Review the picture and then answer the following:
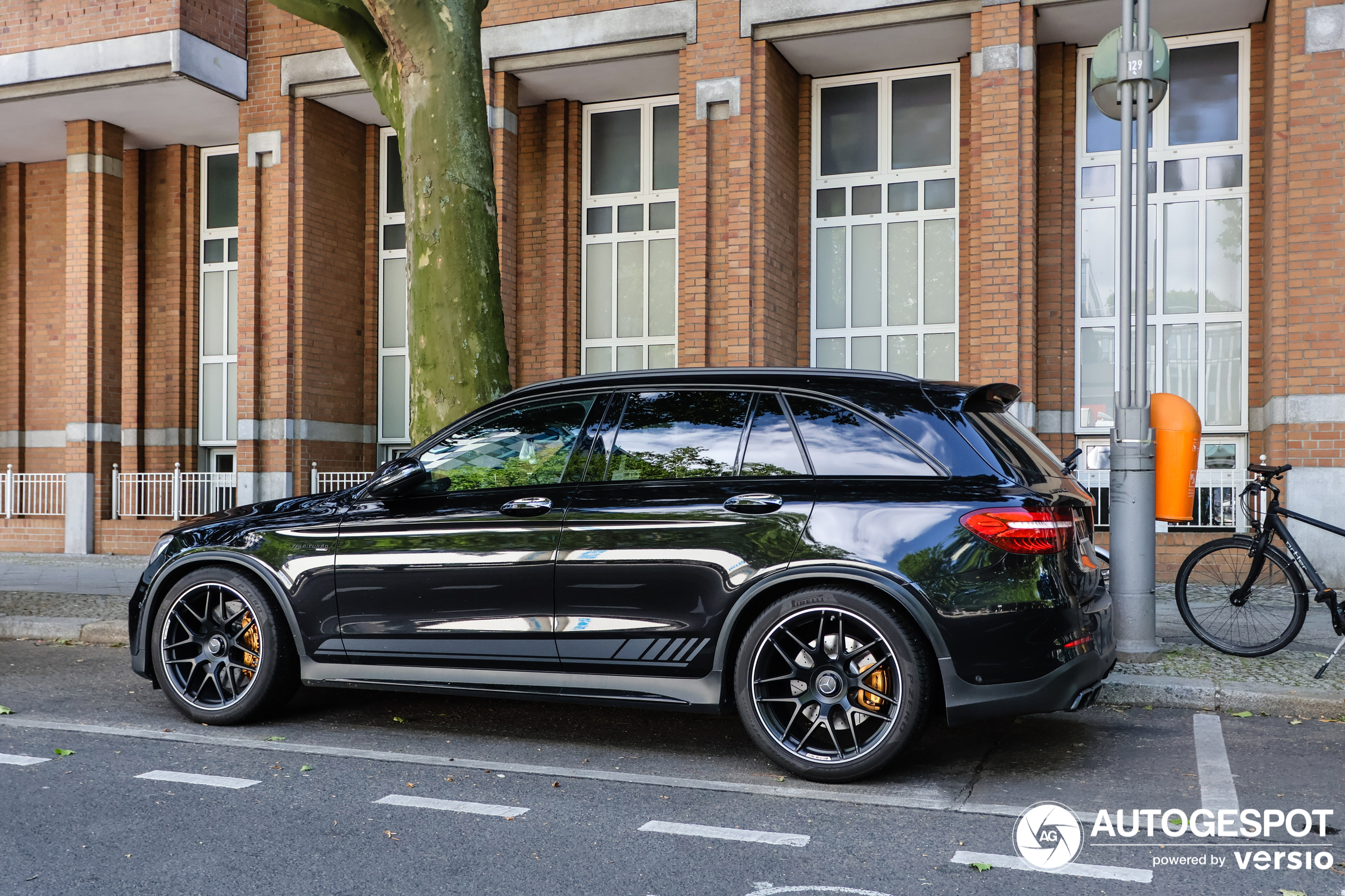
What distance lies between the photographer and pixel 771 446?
4.97m

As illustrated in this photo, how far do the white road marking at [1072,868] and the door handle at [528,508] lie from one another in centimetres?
232

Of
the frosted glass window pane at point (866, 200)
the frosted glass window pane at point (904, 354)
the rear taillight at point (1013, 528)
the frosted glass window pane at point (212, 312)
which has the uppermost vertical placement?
the frosted glass window pane at point (866, 200)

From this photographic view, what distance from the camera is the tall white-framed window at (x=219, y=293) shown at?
18516 mm

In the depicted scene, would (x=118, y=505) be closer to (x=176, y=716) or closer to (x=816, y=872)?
(x=176, y=716)

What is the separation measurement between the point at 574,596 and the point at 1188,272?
1126 cm

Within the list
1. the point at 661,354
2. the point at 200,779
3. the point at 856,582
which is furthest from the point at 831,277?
the point at 200,779

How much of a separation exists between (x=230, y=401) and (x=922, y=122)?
11.5 m

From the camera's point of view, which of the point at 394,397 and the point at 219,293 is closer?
the point at 394,397

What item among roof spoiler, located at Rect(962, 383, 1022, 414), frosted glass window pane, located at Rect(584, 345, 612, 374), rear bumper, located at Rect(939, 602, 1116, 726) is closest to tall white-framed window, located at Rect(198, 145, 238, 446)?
frosted glass window pane, located at Rect(584, 345, 612, 374)

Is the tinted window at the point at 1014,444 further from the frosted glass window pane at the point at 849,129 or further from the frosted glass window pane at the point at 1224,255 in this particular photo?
the frosted glass window pane at the point at 849,129

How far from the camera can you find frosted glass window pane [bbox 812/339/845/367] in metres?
15.3

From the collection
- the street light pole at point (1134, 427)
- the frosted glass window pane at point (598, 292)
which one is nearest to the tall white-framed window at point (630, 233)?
the frosted glass window pane at point (598, 292)

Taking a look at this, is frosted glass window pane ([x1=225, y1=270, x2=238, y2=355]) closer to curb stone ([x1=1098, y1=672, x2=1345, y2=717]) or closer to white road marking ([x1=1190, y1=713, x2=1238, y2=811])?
curb stone ([x1=1098, y1=672, x2=1345, y2=717])

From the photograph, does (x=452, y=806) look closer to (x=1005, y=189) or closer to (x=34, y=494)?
(x=1005, y=189)
